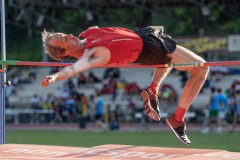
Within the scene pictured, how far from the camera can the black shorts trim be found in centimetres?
693

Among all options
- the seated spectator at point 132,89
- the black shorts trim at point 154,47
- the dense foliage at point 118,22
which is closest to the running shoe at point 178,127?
the black shorts trim at point 154,47

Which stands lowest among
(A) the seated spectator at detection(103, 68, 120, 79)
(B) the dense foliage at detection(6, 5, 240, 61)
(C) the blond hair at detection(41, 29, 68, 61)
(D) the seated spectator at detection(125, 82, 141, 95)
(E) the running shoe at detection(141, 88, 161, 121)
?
(E) the running shoe at detection(141, 88, 161, 121)

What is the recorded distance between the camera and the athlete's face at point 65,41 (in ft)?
21.3

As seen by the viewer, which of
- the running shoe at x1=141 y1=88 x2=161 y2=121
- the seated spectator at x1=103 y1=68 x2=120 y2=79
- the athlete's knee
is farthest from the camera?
the seated spectator at x1=103 y1=68 x2=120 y2=79

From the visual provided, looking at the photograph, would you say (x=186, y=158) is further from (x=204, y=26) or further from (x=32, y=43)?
(x=32, y=43)

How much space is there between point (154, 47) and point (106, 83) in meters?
18.7

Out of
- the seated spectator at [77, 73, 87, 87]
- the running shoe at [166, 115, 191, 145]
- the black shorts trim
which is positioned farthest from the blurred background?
the black shorts trim

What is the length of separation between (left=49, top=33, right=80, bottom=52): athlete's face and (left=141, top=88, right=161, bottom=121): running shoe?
1222 millimetres

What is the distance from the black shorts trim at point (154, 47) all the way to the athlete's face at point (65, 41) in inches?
28.0

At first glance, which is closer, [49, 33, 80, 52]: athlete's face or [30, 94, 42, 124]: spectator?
[49, 33, 80, 52]: athlete's face

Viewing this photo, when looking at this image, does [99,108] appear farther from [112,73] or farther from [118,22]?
[118,22]

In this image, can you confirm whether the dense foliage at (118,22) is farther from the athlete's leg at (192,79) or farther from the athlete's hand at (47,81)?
the athlete's hand at (47,81)

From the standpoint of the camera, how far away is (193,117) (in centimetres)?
2269

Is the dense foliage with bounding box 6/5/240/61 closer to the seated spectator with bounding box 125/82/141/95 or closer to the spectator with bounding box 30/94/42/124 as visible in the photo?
the seated spectator with bounding box 125/82/141/95
